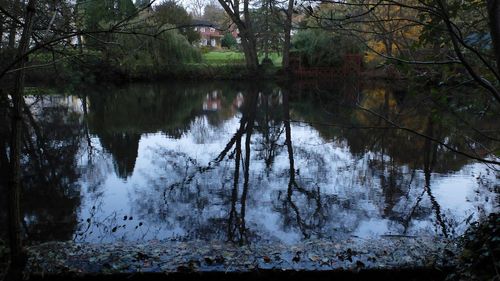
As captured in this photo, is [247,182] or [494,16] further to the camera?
[247,182]

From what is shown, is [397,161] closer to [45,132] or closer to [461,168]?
[461,168]

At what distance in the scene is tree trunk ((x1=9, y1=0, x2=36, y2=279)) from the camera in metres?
2.06

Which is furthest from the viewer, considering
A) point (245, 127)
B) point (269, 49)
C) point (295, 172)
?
point (269, 49)

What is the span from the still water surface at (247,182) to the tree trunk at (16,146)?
160 cm

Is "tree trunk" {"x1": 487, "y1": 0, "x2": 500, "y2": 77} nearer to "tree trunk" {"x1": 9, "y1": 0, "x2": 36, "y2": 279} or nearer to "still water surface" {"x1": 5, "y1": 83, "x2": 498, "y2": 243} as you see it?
"still water surface" {"x1": 5, "y1": 83, "x2": 498, "y2": 243}

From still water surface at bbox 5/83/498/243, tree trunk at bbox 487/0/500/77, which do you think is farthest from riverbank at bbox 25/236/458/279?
tree trunk at bbox 487/0/500/77

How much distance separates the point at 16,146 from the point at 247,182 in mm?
4795

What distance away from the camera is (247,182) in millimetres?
6777

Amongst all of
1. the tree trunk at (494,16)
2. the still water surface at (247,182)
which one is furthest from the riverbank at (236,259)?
the tree trunk at (494,16)

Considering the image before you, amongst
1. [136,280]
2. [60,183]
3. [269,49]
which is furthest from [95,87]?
[136,280]

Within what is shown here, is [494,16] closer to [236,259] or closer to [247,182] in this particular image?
[236,259]

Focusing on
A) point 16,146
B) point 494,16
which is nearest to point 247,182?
point 16,146

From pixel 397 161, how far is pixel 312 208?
312 cm

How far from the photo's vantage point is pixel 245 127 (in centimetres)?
1204
